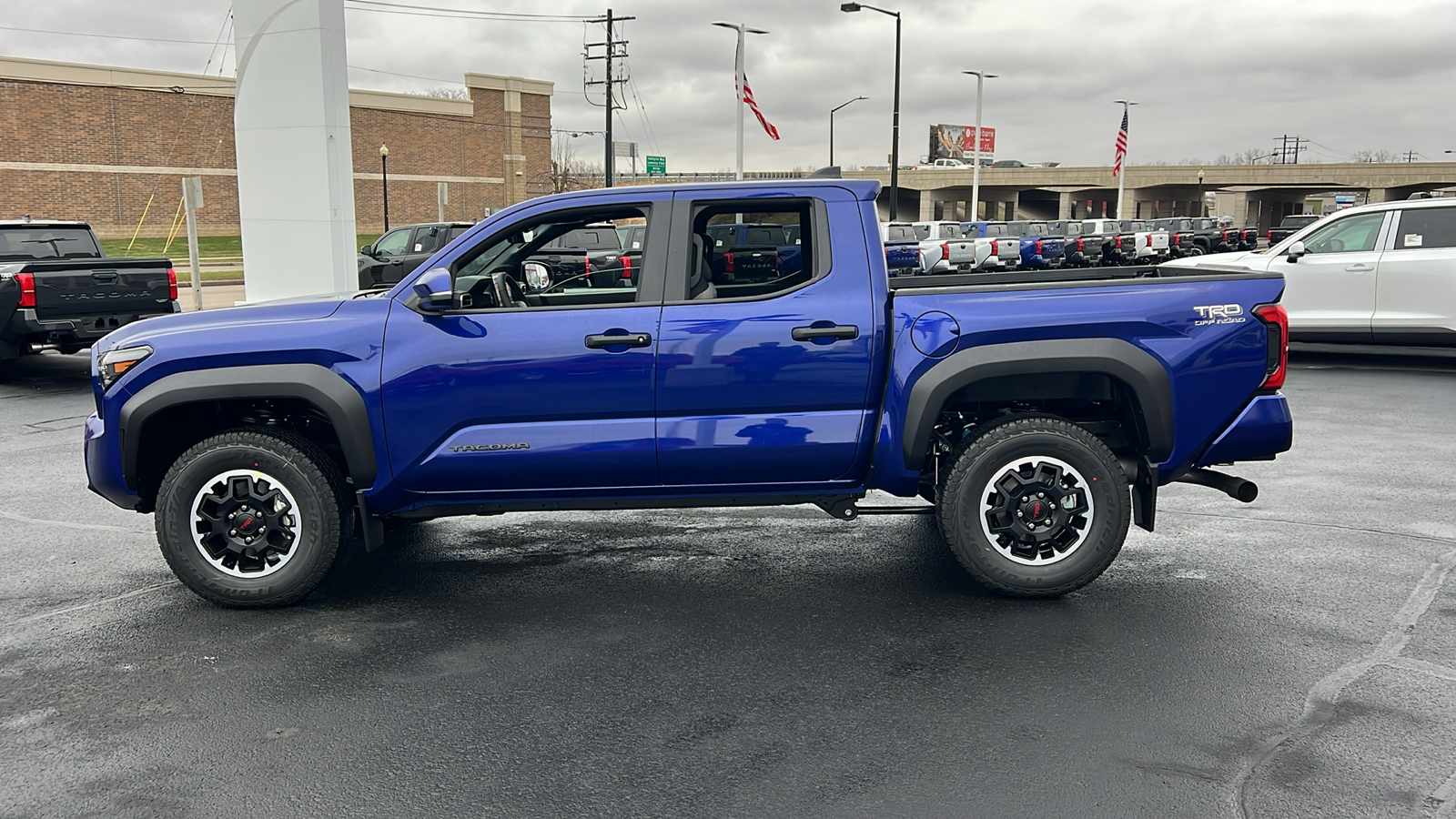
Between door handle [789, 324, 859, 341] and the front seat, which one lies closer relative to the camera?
door handle [789, 324, 859, 341]

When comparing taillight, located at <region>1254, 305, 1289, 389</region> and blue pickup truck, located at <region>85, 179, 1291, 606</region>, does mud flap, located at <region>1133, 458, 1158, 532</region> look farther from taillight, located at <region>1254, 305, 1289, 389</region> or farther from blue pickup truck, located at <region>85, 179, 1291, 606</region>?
taillight, located at <region>1254, 305, 1289, 389</region>

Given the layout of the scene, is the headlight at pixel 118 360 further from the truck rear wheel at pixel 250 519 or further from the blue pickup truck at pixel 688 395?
the truck rear wheel at pixel 250 519

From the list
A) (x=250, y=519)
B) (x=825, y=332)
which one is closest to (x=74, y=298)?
(x=250, y=519)

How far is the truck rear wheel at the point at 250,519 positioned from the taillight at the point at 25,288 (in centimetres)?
A: 857

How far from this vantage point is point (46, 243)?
46.6 ft

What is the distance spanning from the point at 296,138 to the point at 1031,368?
45.4 feet

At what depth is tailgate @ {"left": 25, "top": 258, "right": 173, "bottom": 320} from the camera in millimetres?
12258

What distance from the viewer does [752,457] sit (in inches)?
203

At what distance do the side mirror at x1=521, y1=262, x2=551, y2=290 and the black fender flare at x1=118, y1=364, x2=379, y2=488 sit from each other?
4.00 ft

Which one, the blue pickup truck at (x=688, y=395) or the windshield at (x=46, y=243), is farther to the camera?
the windshield at (x=46, y=243)

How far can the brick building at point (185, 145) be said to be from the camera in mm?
53844

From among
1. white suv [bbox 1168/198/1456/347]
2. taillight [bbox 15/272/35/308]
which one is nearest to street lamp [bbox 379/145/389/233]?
taillight [bbox 15/272/35/308]

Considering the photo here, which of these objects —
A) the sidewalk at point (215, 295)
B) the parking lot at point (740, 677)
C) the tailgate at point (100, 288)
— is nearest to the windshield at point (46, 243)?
the tailgate at point (100, 288)

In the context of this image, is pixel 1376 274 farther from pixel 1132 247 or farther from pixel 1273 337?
pixel 1132 247
